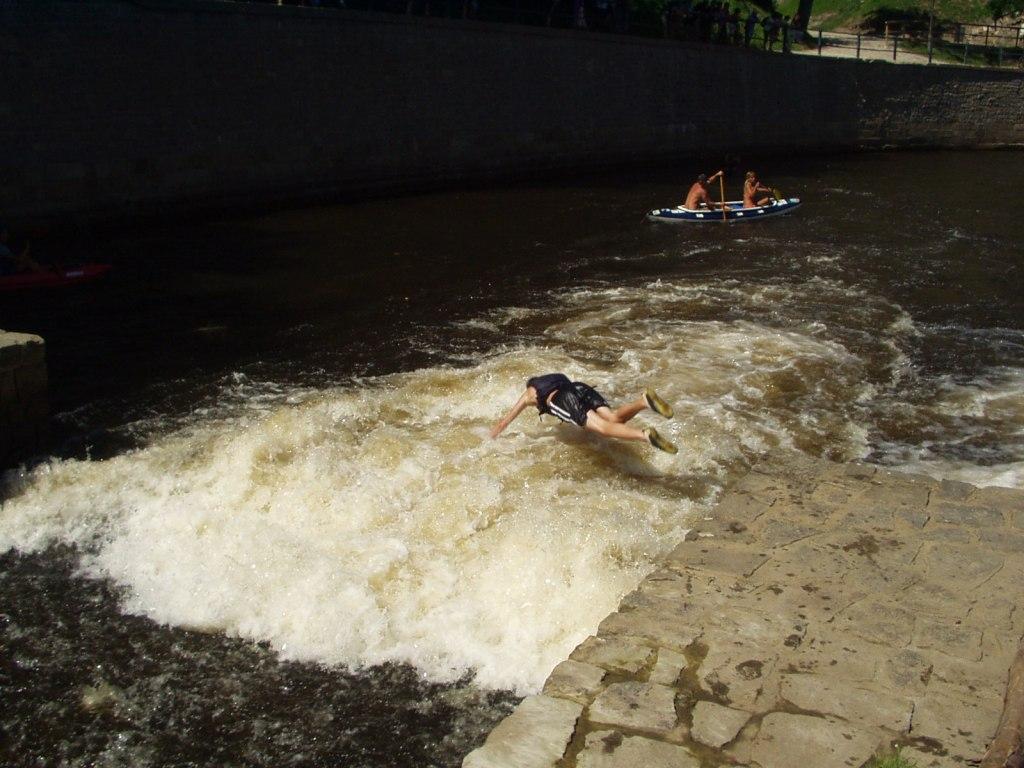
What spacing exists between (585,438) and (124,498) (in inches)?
146

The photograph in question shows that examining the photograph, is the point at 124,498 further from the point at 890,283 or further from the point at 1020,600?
the point at 890,283

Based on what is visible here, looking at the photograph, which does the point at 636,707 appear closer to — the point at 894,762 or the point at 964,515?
the point at 894,762

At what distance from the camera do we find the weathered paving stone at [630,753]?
4.05 meters

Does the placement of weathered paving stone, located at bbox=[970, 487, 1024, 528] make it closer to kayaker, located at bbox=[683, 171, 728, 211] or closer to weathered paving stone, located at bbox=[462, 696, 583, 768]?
weathered paving stone, located at bbox=[462, 696, 583, 768]

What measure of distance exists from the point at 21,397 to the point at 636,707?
6.24 m

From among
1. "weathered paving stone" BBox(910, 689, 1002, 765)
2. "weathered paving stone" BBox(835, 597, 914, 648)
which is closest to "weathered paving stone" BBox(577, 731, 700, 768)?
"weathered paving stone" BBox(910, 689, 1002, 765)

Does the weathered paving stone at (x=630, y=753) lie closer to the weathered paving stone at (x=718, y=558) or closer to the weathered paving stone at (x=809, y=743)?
the weathered paving stone at (x=809, y=743)

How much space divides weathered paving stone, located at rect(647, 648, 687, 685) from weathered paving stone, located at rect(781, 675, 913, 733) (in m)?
0.45

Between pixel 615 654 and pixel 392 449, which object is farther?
pixel 392 449

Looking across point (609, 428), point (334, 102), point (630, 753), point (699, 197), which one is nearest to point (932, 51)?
point (699, 197)

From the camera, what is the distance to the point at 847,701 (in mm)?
4367

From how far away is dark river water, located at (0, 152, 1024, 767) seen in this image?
19.2 ft

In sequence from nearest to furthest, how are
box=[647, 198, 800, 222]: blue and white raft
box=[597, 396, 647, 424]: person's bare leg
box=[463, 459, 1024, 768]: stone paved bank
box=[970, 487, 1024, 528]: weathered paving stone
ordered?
box=[463, 459, 1024, 768]: stone paved bank, box=[970, 487, 1024, 528]: weathered paving stone, box=[597, 396, 647, 424]: person's bare leg, box=[647, 198, 800, 222]: blue and white raft

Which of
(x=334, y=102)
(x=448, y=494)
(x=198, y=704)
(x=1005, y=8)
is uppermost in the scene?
(x=1005, y=8)
